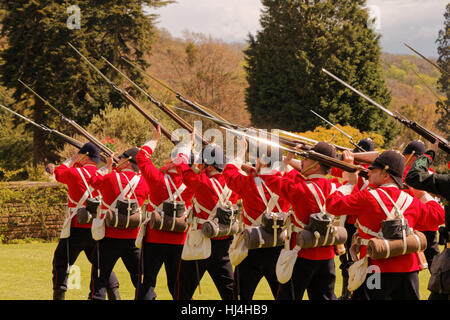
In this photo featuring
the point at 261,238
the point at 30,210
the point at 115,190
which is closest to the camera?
the point at 261,238

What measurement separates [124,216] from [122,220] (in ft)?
0.19

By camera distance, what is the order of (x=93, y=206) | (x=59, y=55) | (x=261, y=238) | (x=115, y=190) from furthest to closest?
(x=59, y=55), (x=93, y=206), (x=115, y=190), (x=261, y=238)

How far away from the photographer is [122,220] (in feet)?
26.2

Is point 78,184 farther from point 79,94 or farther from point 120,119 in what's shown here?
point 79,94

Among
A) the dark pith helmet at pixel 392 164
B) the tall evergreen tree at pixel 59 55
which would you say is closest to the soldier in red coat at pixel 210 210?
the dark pith helmet at pixel 392 164

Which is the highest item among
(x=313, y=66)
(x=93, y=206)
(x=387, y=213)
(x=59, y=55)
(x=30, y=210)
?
(x=313, y=66)

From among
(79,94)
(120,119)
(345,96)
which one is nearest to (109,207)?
(120,119)

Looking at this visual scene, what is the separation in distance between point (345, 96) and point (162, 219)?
29790 mm

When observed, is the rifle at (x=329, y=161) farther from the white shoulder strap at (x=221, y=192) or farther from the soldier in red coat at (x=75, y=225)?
the soldier in red coat at (x=75, y=225)

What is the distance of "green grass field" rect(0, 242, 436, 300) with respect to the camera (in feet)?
32.1

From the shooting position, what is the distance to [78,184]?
28.4ft

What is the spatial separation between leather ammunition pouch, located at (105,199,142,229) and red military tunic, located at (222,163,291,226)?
1.64m

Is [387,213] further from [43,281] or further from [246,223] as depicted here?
[43,281]

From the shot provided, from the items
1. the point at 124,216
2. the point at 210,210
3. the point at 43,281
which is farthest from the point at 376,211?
the point at 43,281
